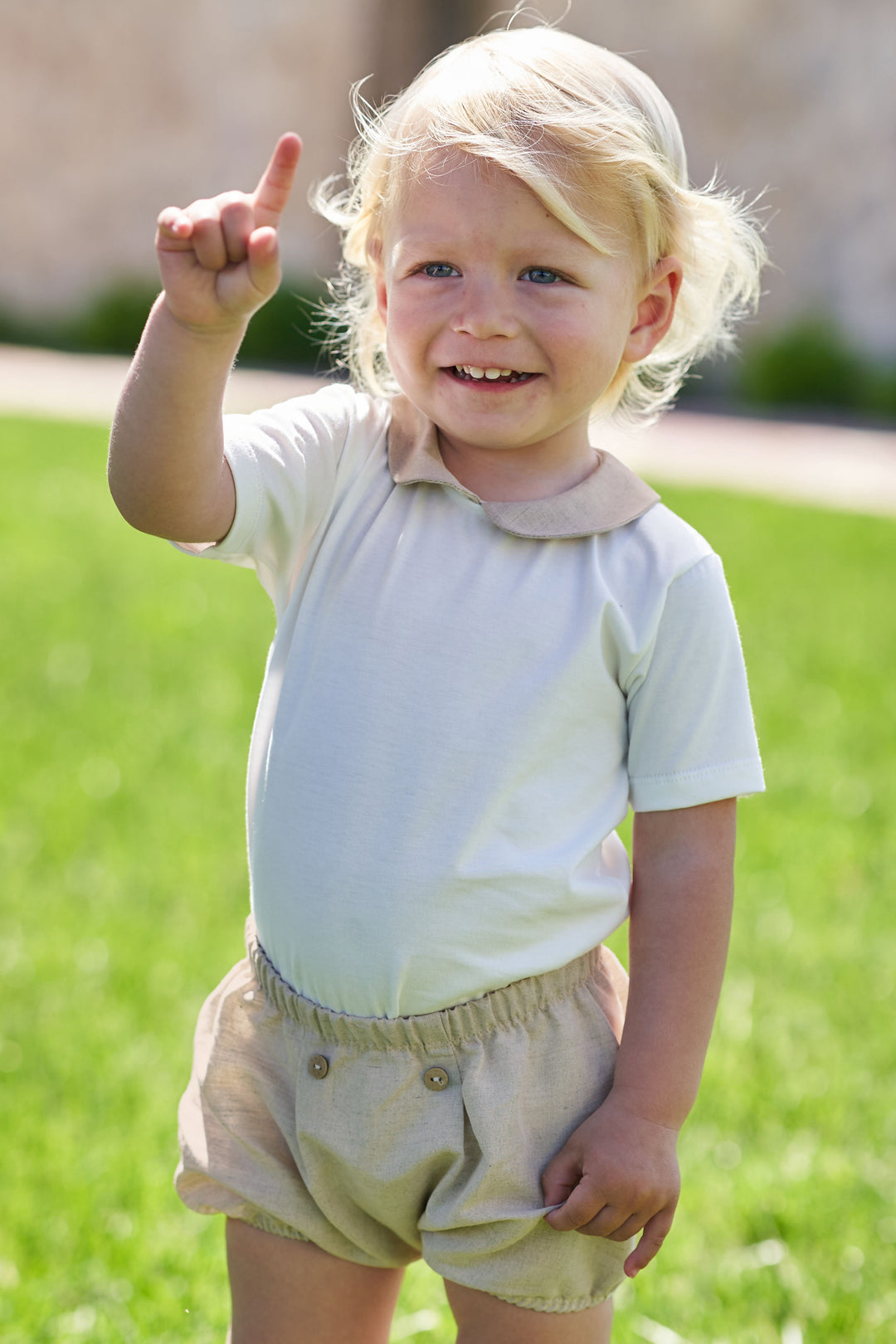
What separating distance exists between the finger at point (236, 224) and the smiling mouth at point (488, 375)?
0.87 ft

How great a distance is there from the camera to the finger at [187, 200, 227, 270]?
119cm

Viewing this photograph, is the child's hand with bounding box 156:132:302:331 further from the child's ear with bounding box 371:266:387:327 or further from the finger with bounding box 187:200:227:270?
the child's ear with bounding box 371:266:387:327

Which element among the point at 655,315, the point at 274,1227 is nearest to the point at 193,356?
the point at 655,315

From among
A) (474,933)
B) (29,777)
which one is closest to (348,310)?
(474,933)

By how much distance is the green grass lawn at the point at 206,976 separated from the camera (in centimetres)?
223

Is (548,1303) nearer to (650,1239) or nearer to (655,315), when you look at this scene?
(650,1239)

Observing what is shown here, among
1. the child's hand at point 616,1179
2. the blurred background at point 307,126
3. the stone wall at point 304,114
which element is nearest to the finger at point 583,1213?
the child's hand at point 616,1179

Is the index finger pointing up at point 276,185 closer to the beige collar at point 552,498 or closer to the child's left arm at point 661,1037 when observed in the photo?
the beige collar at point 552,498

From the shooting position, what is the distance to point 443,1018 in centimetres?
139

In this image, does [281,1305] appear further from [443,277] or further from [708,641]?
[443,277]

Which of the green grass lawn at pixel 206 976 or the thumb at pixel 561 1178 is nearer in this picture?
the thumb at pixel 561 1178

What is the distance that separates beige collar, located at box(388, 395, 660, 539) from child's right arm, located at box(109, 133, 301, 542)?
0.20 metres

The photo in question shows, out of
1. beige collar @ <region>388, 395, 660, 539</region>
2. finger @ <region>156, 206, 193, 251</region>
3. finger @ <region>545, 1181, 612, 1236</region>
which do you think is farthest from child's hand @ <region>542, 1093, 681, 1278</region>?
finger @ <region>156, 206, 193, 251</region>

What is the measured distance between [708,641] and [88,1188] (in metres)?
1.54
